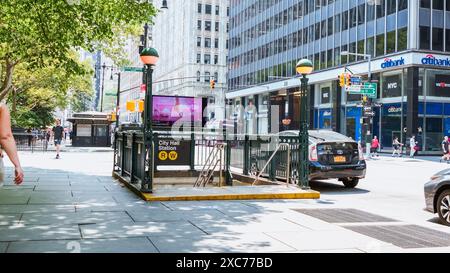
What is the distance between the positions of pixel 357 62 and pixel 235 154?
31.7 metres

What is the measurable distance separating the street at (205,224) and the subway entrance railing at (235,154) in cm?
142

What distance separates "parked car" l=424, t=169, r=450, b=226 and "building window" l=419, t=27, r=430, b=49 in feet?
107

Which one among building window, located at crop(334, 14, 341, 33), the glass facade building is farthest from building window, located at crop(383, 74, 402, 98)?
building window, located at crop(334, 14, 341, 33)

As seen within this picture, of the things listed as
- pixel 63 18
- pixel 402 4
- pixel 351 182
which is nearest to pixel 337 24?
pixel 402 4

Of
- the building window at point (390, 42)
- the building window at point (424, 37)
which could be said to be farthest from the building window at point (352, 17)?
the building window at point (424, 37)

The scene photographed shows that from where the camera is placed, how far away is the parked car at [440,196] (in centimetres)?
809

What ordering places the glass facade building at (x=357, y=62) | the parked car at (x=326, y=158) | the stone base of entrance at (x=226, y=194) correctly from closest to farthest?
the stone base of entrance at (x=226, y=194) < the parked car at (x=326, y=158) < the glass facade building at (x=357, y=62)

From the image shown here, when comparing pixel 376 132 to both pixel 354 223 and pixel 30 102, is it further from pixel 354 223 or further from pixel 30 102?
pixel 354 223

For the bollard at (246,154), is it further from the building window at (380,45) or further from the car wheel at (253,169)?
the building window at (380,45)

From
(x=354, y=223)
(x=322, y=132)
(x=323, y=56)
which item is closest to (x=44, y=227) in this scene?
(x=354, y=223)

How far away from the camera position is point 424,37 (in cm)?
3800

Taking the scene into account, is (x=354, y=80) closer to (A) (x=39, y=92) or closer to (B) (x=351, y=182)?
(B) (x=351, y=182)

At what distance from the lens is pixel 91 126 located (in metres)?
37.8
